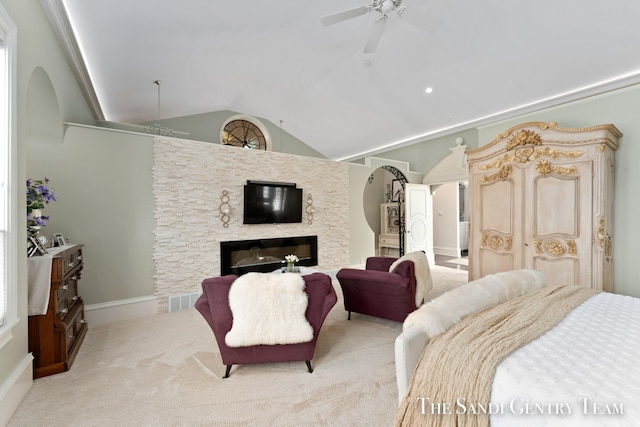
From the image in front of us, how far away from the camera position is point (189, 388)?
2002mm

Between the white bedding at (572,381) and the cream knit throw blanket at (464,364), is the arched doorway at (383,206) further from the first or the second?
the white bedding at (572,381)

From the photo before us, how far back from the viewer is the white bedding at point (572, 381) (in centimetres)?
86

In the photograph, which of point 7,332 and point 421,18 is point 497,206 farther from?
point 7,332

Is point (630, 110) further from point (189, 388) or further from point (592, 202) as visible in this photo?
point (189, 388)

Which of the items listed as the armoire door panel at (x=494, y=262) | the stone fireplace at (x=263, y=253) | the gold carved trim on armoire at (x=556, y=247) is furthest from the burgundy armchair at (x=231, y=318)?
the gold carved trim on armoire at (x=556, y=247)

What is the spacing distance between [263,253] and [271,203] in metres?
0.85

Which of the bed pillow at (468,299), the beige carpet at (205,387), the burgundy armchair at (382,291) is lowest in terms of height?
the beige carpet at (205,387)

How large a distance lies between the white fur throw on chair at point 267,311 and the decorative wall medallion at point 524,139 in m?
3.13

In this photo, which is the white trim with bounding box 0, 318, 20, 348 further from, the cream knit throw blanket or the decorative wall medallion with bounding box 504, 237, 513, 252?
the decorative wall medallion with bounding box 504, 237, 513, 252

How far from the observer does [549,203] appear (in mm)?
3205

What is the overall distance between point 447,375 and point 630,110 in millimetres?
4488

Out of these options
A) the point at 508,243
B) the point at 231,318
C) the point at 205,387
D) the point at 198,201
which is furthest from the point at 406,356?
the point at 198,201

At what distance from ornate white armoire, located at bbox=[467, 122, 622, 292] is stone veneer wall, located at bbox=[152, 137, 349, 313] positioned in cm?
291

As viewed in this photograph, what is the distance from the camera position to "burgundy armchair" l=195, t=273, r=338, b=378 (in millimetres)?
2078
